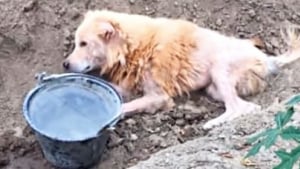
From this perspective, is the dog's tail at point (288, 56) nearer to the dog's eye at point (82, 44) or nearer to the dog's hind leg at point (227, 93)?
the dog's hind leg at point (227, 93)

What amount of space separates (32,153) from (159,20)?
114 centimetres

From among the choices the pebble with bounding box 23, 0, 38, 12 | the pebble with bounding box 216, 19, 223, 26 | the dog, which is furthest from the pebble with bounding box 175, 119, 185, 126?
the pebble with bounding box 23, 0, 38, 12

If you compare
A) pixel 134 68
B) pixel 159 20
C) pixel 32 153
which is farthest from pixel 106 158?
pixel 159 20

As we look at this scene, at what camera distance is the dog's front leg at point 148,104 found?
13.9 feet

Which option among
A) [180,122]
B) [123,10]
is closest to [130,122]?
[180,122]

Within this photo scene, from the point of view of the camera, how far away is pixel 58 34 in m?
4.63

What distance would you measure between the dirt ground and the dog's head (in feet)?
0.75

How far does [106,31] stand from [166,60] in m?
0.37

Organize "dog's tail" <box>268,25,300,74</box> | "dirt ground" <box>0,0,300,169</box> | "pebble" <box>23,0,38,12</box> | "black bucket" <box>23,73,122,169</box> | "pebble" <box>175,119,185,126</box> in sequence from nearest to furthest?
"black bucket" <box>23,73,122,169</box> → "dirt ground" <box>0,0,300,169</box> → "pebble" <box>175,119,185,126</box> → "dog's tail" <box>268,25,300,74</box> → "pebble" <box>23,0,38,12</box>

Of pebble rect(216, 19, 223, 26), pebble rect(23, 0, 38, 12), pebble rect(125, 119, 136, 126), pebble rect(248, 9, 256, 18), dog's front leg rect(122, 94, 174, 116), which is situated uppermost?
pebble rect(248, 9, 256, 18)

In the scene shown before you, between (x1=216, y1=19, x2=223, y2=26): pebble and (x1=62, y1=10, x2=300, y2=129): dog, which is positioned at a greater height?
(x1=216, y1=19, x2=223, y2=26): pebble

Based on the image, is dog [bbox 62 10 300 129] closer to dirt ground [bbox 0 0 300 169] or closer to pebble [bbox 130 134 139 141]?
dirt ground [bbox 0 0 300 169]

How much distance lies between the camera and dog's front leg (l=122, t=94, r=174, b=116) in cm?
424

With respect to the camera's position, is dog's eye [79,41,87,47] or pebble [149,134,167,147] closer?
pebble [149,134,167,147]
